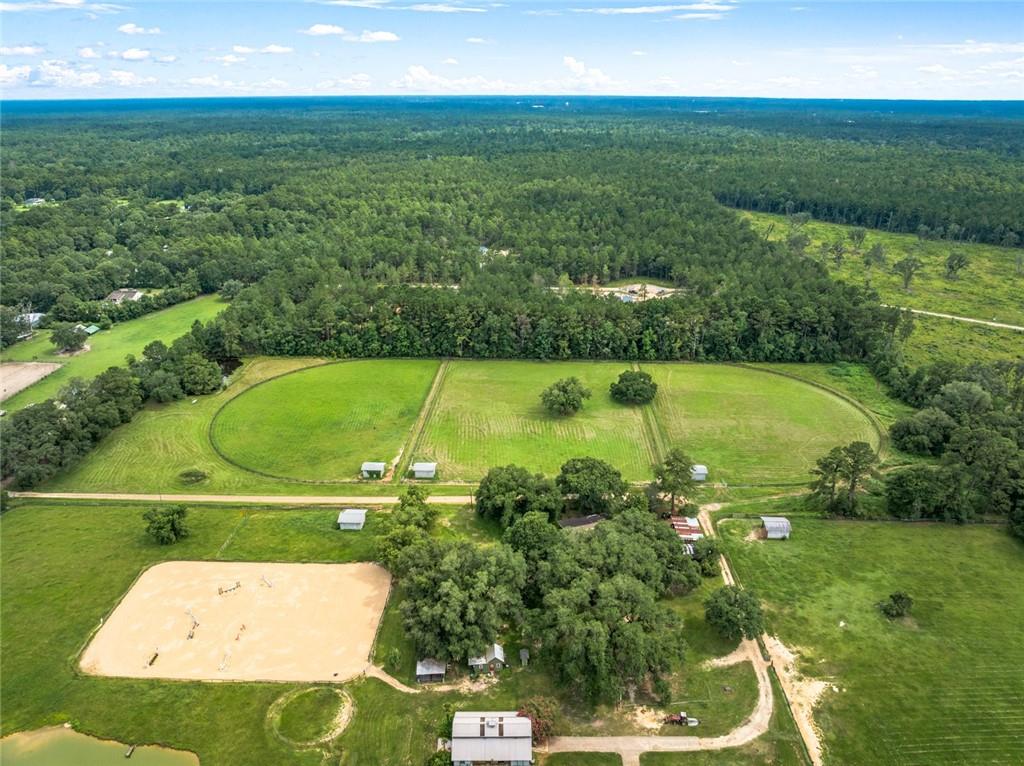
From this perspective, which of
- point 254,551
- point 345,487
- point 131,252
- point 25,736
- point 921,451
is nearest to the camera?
point 25,736

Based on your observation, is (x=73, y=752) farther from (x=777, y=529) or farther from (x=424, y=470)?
(x=777, y=529)

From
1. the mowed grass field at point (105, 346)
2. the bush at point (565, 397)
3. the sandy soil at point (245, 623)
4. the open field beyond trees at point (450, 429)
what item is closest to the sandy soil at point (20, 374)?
the mowed grass field at point (105, 346)

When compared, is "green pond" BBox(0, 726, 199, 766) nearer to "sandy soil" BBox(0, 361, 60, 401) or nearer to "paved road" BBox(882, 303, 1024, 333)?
"sandy soil" BBox(0, 361, 60, 401)

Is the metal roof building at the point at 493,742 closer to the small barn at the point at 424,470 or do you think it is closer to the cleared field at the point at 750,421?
the small barn at the point at 424,470

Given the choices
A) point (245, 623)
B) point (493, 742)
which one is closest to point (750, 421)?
point (493, 742)

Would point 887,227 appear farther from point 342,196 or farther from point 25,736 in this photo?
point 25,736

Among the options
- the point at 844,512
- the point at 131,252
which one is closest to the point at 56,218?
the point at 131,252
